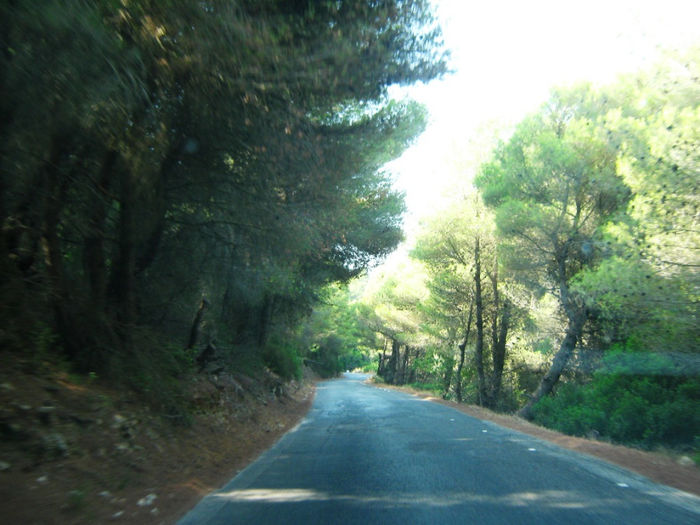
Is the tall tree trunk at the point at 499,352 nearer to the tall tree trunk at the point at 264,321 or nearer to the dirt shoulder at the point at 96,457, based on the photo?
the tall tree trunk at the point at 264,321

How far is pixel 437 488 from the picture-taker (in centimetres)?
645

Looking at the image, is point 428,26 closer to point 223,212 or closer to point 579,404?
point 223,212

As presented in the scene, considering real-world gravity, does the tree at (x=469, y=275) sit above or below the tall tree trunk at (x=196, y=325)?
above

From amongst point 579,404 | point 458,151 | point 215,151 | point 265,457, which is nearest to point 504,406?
point 579,404

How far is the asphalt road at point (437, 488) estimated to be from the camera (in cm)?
538

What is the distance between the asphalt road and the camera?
212 inches

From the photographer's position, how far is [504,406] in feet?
91.6

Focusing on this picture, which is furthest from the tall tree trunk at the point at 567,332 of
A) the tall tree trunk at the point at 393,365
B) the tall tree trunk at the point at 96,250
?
the tall tree trunk at the point at 393,365

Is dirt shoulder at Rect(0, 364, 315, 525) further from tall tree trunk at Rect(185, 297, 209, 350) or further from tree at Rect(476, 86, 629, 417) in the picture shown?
tree at Rect(476, 86, 629, 417)

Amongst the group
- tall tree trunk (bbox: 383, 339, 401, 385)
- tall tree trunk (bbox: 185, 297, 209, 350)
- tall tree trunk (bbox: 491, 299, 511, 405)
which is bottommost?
tall tree trunk (bbox: 185, 297, 209, 350)

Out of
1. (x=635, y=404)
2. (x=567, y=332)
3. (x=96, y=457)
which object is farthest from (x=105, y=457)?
(x=567, y=332)

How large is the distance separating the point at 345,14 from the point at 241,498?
6.76m

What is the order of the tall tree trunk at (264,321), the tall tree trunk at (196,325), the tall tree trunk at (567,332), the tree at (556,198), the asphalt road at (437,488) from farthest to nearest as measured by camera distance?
1. the tall tree trunk at (264,321)
2. the tall tree trunk at (567,332)
3. the tree at (556,198)
4. the tall tree trunk at (196,325)
5. the asphalt road at (437,488)

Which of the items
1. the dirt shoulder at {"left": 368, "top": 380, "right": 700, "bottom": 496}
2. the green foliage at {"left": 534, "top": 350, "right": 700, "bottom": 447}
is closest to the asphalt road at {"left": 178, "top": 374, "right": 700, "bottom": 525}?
the dirt shoulder at {"left": 368, "top": 380, "right": 700, "bottom": 496}
